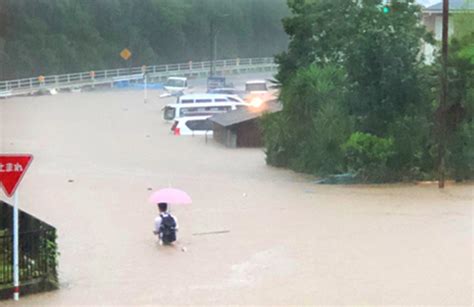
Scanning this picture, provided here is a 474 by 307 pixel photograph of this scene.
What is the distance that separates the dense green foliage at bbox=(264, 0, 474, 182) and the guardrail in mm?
26027

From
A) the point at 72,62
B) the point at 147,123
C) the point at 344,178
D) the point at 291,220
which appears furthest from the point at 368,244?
the point at 72,62

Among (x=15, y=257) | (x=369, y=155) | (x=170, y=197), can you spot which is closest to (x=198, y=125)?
(x=369, y=155)

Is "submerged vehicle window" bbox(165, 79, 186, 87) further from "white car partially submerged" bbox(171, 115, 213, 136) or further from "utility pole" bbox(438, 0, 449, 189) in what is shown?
"utility pole" bbox(438, 0, 449, 189)

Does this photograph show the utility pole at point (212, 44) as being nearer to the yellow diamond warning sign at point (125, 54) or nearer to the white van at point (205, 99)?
the white van at point (205, 99)

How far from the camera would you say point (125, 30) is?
5194 centimetres

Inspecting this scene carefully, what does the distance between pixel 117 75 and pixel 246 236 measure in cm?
4884

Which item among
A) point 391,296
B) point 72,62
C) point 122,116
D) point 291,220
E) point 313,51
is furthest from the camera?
point 72,62

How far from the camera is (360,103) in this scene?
90.2ft

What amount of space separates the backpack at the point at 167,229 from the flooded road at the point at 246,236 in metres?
0.20

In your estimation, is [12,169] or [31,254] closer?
[12,169]

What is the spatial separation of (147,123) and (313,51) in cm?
2051

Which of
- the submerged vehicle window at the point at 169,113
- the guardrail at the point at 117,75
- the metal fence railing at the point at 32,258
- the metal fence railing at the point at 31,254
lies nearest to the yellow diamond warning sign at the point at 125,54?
the guardrail at the point at 117,75

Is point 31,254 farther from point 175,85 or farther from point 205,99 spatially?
point 175,85

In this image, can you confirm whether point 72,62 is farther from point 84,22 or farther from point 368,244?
point 368,244
